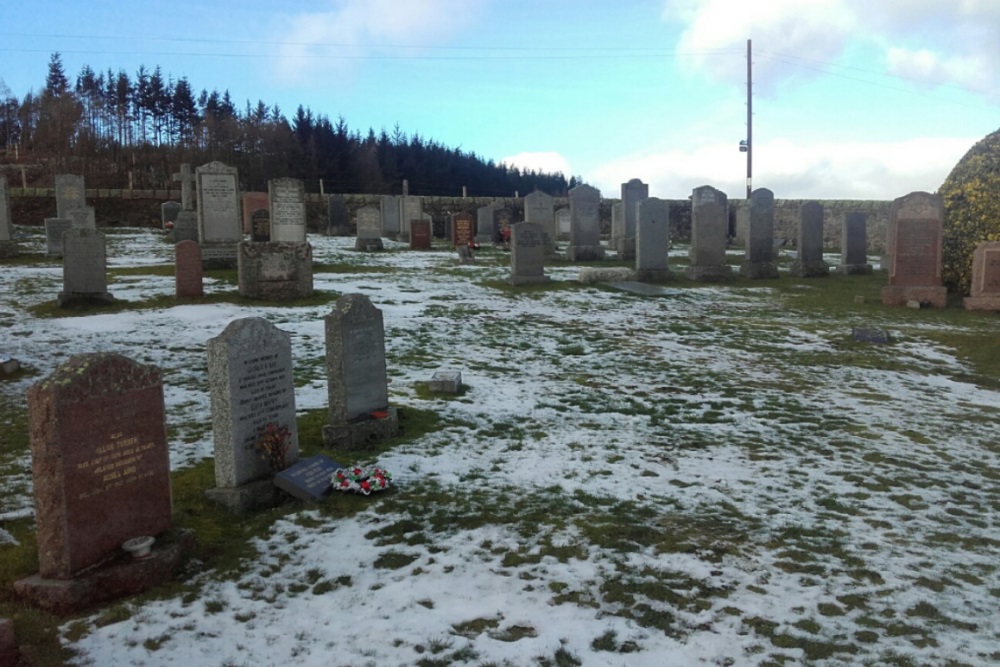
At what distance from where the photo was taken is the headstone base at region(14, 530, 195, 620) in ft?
13.6

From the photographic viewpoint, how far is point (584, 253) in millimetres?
24500

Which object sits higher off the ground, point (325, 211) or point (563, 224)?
point (325, 211)

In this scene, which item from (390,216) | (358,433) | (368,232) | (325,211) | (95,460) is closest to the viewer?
(95,460)

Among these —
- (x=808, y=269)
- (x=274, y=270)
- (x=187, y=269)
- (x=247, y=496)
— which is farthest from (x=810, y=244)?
(x=247, y=496)

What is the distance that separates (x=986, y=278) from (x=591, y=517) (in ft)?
46.3

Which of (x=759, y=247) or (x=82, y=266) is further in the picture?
(x=759, y=247)

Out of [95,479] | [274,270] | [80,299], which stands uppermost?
[274,270]

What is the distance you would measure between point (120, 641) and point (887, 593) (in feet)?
14.8

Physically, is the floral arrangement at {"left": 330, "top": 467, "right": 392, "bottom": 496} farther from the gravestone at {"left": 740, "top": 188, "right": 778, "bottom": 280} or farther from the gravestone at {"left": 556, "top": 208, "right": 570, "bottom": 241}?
the gravestone at {"left": 556, "top": 208, "right": 570, "bottom": 241}

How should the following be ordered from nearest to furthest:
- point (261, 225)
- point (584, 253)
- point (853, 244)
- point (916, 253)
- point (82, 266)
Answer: point (82, 266), point (916, 253), point (261, 225), point (853, 244), point (584, 253)

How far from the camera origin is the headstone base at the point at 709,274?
66.0 feet

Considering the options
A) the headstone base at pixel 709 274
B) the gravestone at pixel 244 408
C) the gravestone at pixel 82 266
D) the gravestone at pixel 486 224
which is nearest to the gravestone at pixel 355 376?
the gravestone at pixel 244 408

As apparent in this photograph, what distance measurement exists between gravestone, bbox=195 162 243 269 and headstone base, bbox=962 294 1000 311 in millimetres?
17451

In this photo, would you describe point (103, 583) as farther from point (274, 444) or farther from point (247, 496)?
Result: point (274, 444)
